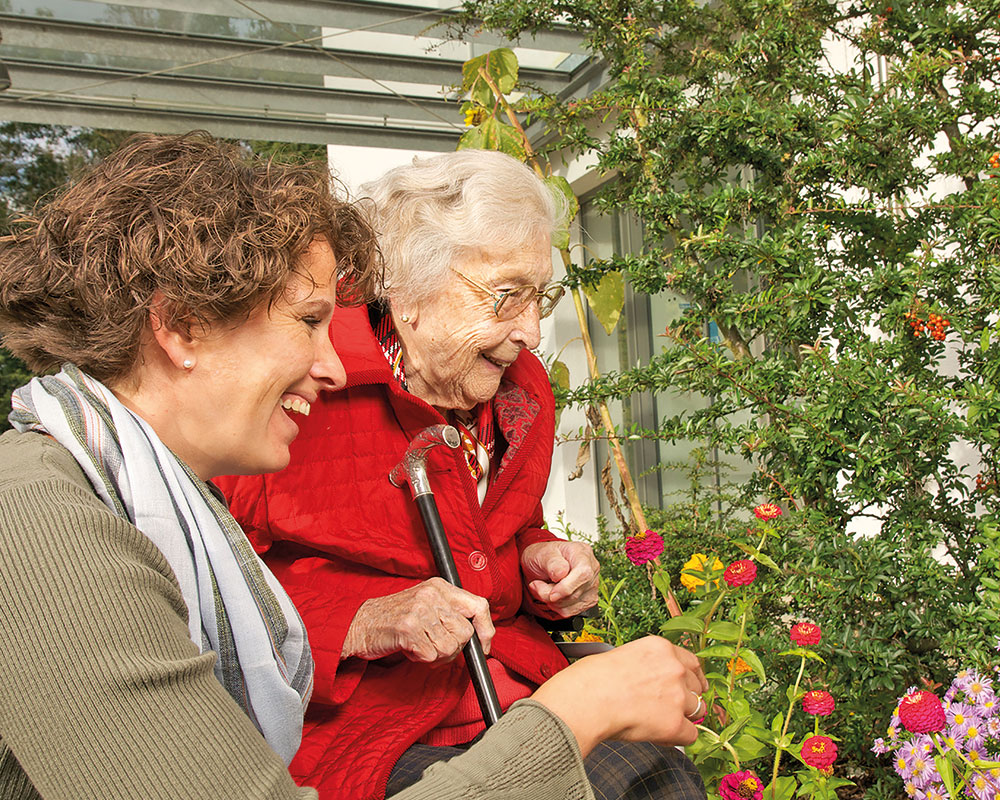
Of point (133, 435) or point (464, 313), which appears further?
Result: point (464, 313)

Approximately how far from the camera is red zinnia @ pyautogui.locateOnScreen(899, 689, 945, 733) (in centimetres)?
162

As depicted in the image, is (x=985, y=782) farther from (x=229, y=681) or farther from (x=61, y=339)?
(x=61, y=339)

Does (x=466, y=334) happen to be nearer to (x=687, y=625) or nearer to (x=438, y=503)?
(x=438, y=503)

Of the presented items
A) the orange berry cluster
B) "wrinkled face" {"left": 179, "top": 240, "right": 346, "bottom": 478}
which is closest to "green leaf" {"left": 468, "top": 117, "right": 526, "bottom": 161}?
the orange berry cluster

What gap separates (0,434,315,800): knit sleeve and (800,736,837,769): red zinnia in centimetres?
113

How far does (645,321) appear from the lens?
573cm

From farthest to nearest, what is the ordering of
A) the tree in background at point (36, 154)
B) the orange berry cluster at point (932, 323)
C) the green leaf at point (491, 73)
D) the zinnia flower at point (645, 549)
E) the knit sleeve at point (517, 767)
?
the tree in background at point (36, 154) → the green leaf at point (491, 73) → the orange berry cluster at point (932, 323) → the zinnia flower at point (645, 549) → the knit sleeve at point (517, 767)

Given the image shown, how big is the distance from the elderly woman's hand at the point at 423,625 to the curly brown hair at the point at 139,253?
2.23 ft

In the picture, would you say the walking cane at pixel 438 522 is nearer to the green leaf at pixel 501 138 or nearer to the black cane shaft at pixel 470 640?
the black cane shaft at pixel 470 640

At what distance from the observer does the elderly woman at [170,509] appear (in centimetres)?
81

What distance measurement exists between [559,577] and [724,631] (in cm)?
38

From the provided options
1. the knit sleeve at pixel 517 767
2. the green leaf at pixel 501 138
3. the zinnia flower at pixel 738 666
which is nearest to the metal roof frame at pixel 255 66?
the green leaf at pixel 501 138

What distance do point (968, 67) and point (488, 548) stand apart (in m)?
1.91

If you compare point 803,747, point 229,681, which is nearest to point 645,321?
point 803,747
